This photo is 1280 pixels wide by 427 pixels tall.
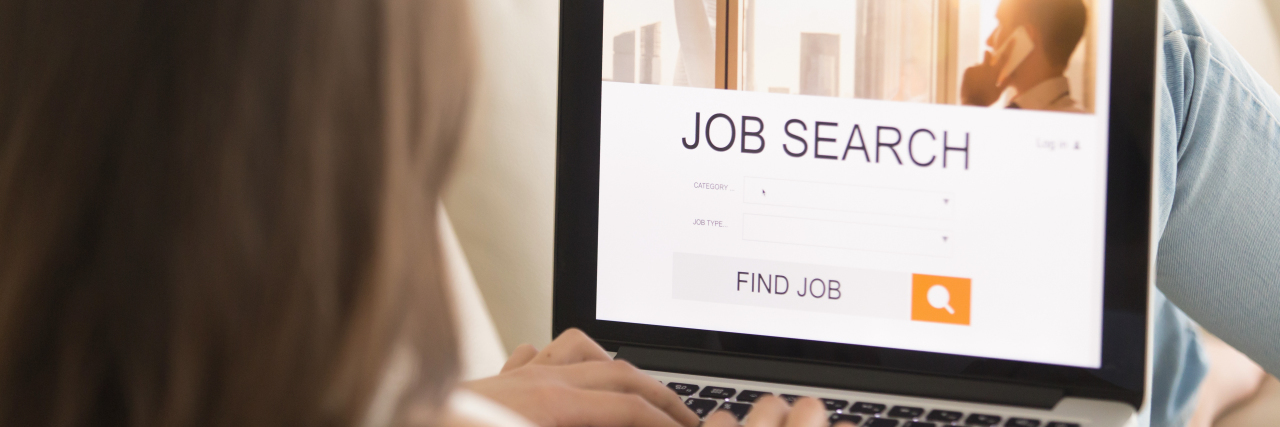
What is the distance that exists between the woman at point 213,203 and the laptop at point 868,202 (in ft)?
0.64

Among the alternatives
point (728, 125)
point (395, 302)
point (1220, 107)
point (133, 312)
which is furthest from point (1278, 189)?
point (133, 312)

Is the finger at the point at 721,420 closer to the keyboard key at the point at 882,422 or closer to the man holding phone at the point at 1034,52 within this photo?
the keyboard key at the point at 882,422

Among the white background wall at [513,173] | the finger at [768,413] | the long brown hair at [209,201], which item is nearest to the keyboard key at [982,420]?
the finger at [768,413]

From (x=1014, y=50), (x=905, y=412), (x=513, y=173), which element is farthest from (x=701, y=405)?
(x=513, y=173)

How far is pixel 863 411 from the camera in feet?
1.52

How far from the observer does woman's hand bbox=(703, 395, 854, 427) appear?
0.41 meters

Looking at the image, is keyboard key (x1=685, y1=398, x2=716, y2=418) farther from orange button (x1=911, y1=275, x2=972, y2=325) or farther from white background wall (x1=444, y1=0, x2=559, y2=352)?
white background wall (x1=444, y1=0, x2=559, y2=352)

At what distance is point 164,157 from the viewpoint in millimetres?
307

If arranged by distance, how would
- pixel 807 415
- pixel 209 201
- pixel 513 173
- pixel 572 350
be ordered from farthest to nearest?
pixel 513 173, pixel 572 350, pixel 807 415, pixel 209 201

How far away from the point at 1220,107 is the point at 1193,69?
30 mm

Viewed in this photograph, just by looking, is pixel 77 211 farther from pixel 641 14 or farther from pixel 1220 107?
pixel 1220 107

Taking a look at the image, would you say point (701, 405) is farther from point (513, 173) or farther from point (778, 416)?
point (513, 173)

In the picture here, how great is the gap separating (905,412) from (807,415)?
0.08 m

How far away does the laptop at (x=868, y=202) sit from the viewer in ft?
1.43
